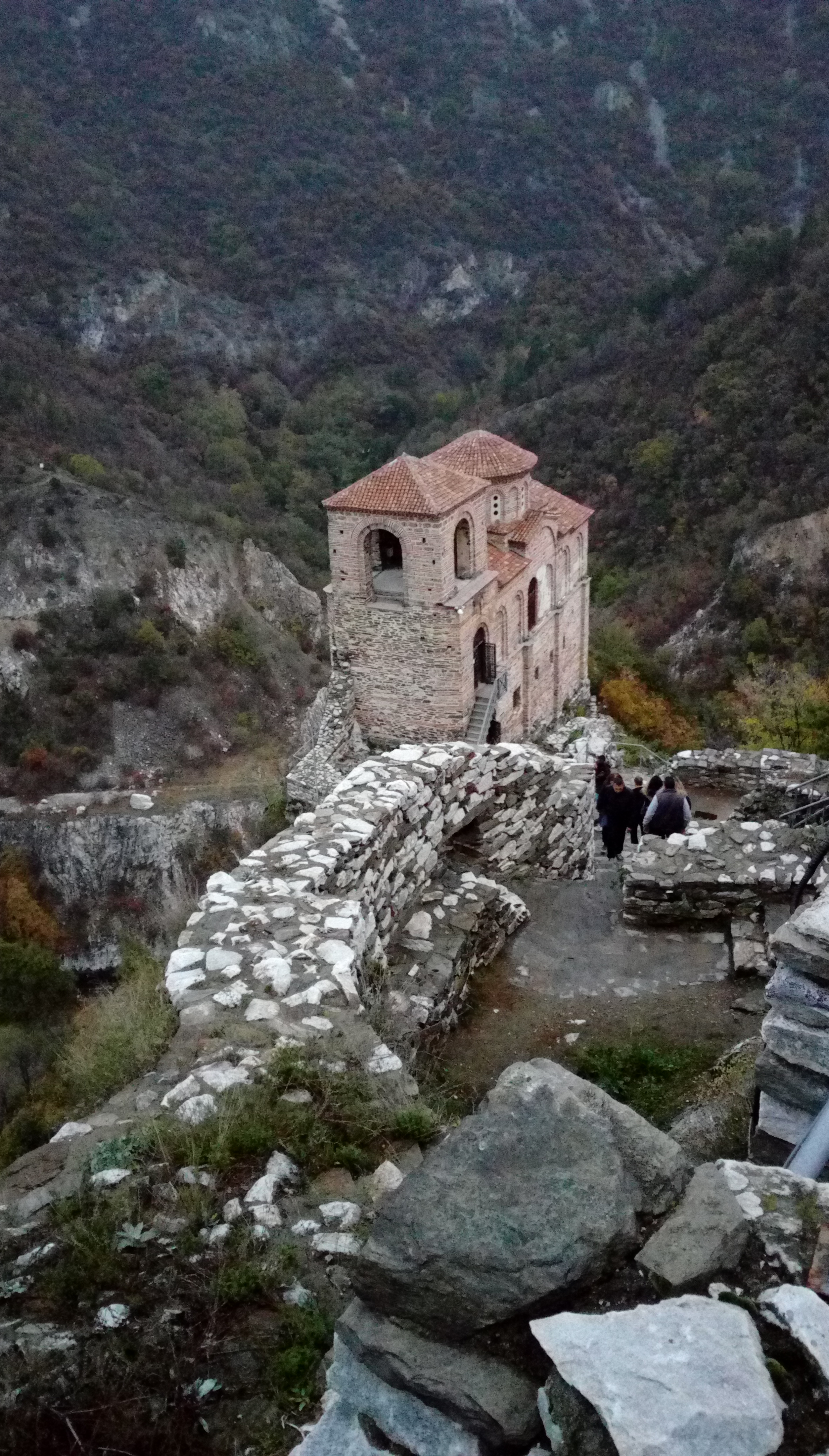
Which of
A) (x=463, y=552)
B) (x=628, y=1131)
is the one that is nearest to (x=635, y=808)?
(x=628, y=1131)

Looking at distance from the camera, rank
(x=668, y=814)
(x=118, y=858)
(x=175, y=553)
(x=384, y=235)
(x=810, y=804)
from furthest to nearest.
Result: (x=384, y=235), (x=175, y=553), (x=118, y=858), (x=668, y=814), (x=810, y=804)

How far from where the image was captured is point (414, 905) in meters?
5.95

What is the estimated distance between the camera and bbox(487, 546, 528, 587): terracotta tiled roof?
2166cm

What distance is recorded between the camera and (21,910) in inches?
1158

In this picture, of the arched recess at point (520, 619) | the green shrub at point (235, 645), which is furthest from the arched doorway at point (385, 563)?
the green shrub at point (235, 645)

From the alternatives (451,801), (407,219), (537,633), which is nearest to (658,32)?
(407,219)

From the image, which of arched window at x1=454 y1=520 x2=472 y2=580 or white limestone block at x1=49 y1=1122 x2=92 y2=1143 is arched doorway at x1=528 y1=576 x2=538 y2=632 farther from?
white limestone block at x1=49 y1=1122 x2=92 y2=1143

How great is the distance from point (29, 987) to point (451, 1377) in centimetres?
2378

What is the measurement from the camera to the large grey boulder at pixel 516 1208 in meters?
2.22

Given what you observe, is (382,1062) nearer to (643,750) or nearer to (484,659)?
(643,750)

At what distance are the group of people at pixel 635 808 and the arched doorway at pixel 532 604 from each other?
44.2 ft

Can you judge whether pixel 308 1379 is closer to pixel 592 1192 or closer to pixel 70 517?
pixel 592 1192

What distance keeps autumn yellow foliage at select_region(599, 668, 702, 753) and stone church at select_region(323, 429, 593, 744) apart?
430 centimetres

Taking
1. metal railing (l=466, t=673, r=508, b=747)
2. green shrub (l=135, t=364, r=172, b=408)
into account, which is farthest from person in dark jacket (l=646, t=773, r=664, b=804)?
green shrub (l=135, t=364, r=172, b=408)
